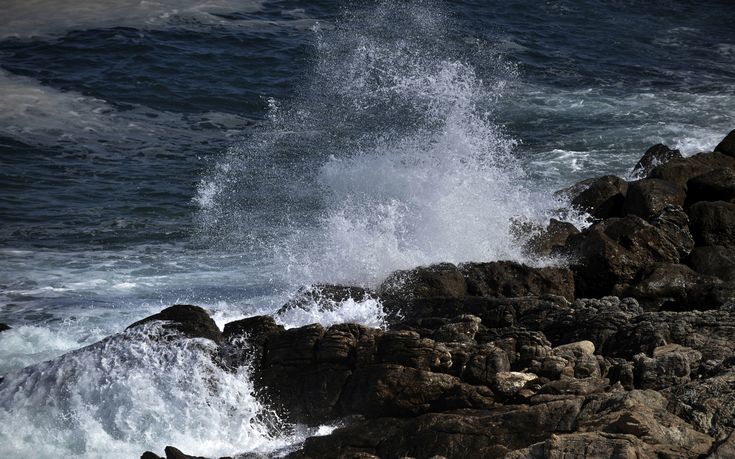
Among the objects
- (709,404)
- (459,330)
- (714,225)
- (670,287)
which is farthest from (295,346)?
(714,225)

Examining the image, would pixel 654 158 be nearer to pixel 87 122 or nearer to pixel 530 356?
pixel 530 356

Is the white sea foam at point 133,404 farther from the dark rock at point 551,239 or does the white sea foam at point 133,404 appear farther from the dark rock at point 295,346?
the dark rock at point 551,239

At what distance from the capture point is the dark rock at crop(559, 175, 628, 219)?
16281 millimetres

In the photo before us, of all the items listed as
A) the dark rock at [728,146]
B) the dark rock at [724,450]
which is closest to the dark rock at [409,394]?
the dark rock at [724,450]

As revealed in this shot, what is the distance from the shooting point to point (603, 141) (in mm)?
23203

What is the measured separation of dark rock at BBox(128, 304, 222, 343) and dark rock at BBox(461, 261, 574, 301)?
334 centimetres

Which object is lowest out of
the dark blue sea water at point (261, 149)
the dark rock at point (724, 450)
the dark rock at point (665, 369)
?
the dark blue sea water at point (261, 149)

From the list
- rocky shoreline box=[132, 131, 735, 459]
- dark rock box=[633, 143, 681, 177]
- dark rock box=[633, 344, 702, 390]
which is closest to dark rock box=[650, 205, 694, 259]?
rocky shoreline box=[132, 131, 735, 459]

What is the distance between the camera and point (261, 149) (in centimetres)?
2238

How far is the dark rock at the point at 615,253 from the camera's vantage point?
45.6 feet

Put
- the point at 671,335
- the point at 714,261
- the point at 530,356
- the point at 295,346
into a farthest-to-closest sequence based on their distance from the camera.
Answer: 1. the point at 714,261
2. the point at 295,346
3. the point at 671,335
4. the point at 530,356

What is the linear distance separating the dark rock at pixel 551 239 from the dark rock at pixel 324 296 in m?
2.79

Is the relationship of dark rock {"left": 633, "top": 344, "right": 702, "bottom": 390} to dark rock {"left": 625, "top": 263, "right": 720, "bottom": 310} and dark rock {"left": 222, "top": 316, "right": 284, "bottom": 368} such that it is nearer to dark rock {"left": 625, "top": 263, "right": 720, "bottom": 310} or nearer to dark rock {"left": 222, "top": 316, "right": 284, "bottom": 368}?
dark rock {"left": 625, "top": 263, "right": 720, "bottom": 310}

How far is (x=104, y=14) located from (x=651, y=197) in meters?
19.6
